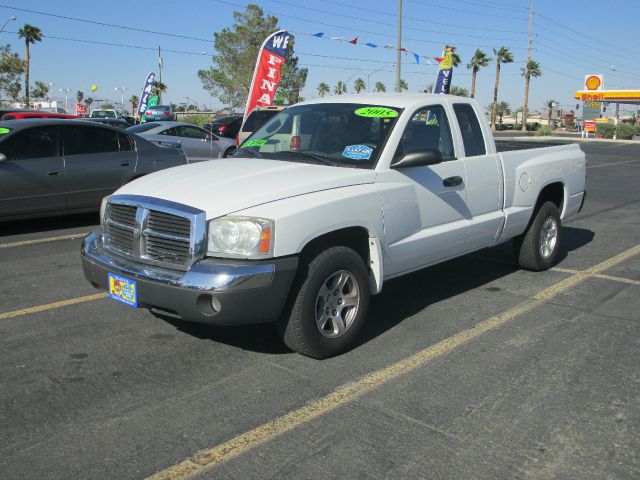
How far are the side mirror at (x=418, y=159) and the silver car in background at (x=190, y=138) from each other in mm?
11125

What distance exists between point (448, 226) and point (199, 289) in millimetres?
2350

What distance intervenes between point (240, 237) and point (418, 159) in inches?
61.3

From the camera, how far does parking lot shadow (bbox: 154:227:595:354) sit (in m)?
4.71

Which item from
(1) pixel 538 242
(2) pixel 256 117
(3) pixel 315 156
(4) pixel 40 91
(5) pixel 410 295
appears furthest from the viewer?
(4) pixel 40 91

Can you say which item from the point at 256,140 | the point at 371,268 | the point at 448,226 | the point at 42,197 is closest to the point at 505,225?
the point at 448,226

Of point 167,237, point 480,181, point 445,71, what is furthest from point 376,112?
point 445,71

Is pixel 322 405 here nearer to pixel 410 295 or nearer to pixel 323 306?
pixel 323 306

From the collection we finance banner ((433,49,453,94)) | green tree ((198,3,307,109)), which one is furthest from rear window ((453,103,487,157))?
green tree ((198,3,307,109))

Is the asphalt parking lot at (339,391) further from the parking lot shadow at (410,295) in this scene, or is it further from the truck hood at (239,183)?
the truck hood at (239,183)

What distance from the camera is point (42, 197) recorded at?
8.41 meters

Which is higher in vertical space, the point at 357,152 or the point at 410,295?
the point at 357,152

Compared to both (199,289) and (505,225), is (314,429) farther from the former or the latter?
(505,225)

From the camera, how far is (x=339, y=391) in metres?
3.83

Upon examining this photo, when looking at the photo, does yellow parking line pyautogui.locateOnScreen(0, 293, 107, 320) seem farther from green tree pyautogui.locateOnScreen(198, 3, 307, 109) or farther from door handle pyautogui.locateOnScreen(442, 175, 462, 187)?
green tree pyautogui.locateOnScreen(198, 3, 307, 109)
